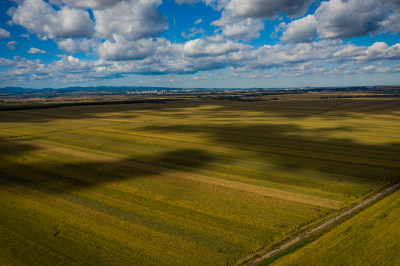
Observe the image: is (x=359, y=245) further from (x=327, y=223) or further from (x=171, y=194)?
(x=171, y=194)

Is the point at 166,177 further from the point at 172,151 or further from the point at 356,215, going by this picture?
the point at 356,215

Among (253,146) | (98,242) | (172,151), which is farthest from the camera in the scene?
(253,146)

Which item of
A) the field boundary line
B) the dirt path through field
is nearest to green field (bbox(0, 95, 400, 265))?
the field boundary line

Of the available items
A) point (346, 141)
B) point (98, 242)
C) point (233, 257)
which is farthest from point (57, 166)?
point (346, 141)

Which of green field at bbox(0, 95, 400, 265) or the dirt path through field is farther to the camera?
green field at bbox(0, 95, 400, 265)

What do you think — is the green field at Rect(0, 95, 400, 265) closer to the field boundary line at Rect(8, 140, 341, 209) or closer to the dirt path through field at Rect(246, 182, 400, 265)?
the field boundary line at Rect(8, 140, 341, 209)

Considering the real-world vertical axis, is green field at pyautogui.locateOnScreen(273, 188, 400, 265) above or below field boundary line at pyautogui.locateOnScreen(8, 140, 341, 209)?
below

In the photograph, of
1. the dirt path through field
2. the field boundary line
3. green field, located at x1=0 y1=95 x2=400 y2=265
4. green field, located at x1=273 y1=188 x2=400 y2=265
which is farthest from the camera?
the field boundary line
